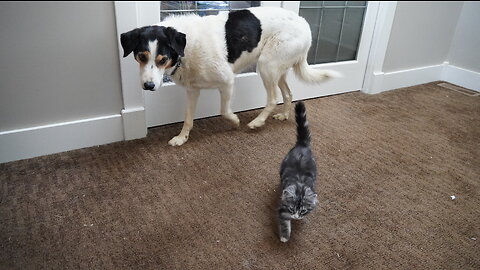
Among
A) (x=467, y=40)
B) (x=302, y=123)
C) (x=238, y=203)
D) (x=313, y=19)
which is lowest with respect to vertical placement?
(x=238, y=203)

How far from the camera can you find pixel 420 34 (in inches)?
79.6

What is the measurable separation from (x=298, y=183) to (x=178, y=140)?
611mm

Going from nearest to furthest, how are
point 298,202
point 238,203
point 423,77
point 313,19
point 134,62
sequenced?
point 298,202
point 238,203
point 134,62
point 313,19
point 423,77

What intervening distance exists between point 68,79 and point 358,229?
3.51 ft

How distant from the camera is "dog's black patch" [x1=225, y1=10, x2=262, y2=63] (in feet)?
4.19

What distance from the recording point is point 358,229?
0.94 meters

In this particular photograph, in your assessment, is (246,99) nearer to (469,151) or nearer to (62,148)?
(62,148)

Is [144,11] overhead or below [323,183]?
overhead

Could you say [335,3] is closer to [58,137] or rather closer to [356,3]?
[356,3]

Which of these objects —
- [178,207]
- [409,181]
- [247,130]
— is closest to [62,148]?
[178,207]

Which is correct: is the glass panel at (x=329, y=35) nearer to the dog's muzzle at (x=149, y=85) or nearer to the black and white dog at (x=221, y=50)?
the black and white dog at (x=221, y=50)

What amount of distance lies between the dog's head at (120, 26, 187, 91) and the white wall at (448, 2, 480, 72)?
1.74 m

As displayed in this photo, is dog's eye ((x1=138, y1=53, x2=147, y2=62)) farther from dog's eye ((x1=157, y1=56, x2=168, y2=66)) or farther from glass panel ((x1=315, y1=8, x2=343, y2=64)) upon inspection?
glass panel ((x1=315, y1=8, x2=343, y2=64))

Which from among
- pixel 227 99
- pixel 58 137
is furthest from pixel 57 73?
pixel 227 99
